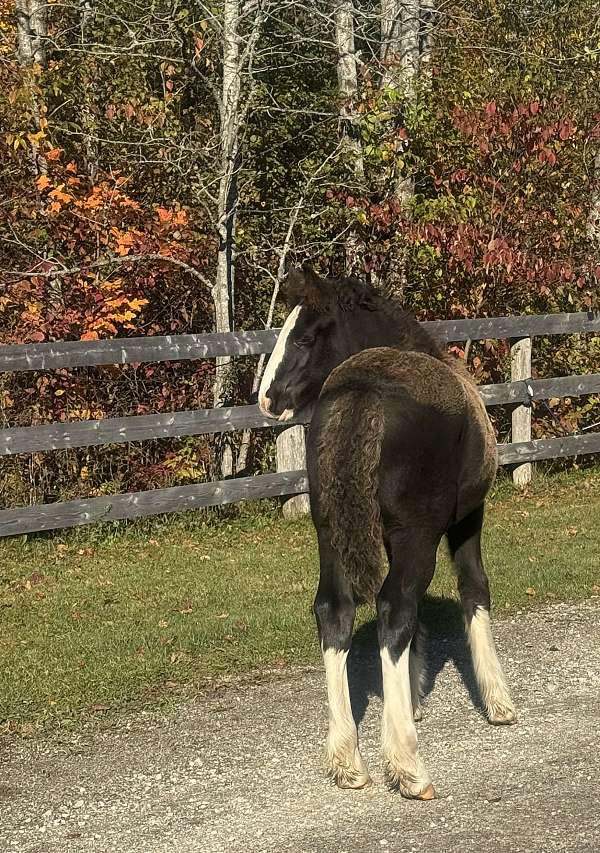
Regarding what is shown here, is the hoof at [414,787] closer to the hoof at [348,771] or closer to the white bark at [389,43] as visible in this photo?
the hoof at [348,771]

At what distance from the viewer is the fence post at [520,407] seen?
11.9 m

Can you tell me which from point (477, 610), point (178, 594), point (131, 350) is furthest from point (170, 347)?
point (477, 610)

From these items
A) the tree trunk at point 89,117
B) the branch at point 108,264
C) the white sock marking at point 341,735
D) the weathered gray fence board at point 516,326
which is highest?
the tree trunk at point 89,117

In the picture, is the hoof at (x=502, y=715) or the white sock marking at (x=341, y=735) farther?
the hoof at (x=502, y=715)

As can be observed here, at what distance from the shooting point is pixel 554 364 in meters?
13.4

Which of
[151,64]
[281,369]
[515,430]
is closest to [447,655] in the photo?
[281,369]

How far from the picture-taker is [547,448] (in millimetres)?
12023

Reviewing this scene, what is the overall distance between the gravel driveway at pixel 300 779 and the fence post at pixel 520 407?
5685mm

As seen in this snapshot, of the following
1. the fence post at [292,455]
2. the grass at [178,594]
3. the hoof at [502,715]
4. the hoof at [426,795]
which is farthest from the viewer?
the fence post at [292,455]

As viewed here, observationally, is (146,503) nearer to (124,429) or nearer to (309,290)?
(124,429)

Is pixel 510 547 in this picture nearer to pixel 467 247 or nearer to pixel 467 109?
pixel 467 247

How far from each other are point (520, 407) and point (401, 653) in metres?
7.62

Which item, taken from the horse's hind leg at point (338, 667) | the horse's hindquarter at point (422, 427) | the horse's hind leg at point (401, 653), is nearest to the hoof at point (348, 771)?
the horse's hind leg at point (338, 667)

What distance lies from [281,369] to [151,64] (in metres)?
7.84
